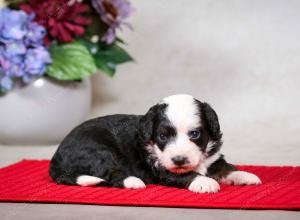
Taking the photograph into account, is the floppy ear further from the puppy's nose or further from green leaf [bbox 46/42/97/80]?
green leaf [bbox 46/42/97/80]

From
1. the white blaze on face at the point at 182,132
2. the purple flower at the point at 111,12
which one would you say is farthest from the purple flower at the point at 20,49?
the white blaze on face at the point at 182,132

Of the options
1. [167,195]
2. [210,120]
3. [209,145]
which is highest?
[210,120]

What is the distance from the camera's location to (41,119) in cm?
625

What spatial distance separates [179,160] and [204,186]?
0.20 metres

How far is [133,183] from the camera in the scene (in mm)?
3980

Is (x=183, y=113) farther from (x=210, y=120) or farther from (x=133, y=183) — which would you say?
(x=133, y=183)

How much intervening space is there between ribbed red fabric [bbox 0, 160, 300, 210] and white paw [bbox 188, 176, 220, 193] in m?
0.04

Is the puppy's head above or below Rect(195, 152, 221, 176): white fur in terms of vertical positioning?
above

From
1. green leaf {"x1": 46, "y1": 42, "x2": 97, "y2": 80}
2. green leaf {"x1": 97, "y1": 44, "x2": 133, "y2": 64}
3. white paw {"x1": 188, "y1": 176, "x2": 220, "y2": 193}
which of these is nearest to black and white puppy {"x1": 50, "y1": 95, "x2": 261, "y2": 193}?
white paw {"x1": 188, "y1": 176, "x2": 220, "y2": 193}

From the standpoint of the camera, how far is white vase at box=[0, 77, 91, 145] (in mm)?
6172

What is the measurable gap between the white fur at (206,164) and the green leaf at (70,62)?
2.29 meters

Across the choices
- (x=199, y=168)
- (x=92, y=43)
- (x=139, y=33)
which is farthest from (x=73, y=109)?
(x=199, y=168)

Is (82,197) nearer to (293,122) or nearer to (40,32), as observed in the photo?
(40,32)

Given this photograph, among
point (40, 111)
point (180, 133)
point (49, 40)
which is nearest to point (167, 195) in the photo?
point (180, 133)
